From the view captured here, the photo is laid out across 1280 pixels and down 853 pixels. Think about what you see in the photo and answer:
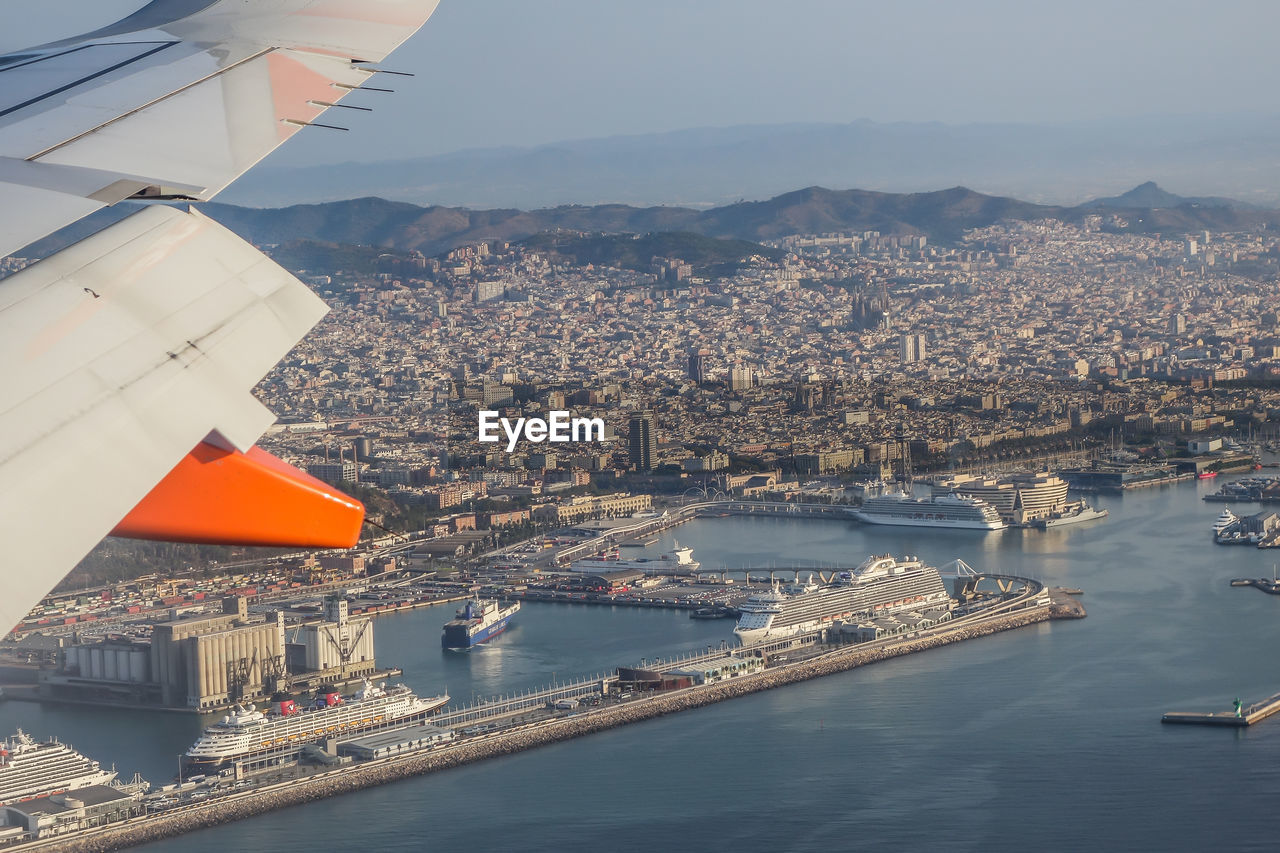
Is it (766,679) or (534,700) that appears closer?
(534,700)

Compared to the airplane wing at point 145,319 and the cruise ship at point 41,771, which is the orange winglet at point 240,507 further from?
the cruise ship at point 41,771

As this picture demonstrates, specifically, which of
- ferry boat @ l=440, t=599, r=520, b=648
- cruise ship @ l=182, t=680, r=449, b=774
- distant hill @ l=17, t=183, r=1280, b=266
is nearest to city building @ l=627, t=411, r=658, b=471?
ferry boat @ l=440, t=599, r=520, b=648

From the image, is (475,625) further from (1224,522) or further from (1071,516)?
(1071,516)

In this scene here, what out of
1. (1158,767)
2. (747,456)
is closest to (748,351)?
(747,456)

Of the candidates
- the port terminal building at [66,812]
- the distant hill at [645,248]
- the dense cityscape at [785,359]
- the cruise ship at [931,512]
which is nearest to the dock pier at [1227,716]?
the port terminal building at [66,812]

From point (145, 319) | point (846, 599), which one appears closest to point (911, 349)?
point (846, 599)

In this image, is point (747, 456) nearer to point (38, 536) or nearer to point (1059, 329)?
point (1059, 329)
